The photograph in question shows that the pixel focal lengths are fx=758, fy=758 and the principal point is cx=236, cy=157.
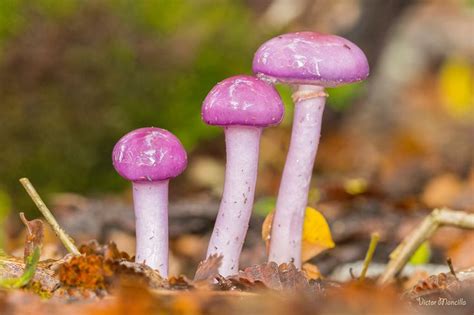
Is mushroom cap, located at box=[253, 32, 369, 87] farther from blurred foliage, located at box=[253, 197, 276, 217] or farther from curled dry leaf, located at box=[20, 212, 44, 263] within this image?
blurred foliage, located at box=[253, 197, 276, 217]

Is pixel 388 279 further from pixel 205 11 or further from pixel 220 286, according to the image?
pixel 205 11

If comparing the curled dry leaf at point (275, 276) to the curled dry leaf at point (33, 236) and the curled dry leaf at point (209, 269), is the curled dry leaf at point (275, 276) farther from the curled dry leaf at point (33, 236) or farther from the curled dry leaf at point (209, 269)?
the curled dry leaf at point (33, 236)

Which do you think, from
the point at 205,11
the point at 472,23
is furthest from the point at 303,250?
the point at 472,23

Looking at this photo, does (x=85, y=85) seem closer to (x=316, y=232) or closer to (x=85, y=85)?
(x=85, y=85)

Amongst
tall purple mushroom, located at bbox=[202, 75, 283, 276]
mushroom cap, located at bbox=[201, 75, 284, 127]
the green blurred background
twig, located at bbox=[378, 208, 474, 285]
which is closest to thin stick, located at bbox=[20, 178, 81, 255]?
tall purple mushroom, located at bbox=[202, 75, 283, 276]

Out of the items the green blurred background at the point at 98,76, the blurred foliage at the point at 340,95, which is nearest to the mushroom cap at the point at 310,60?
the green blurred background at the point at 98,76

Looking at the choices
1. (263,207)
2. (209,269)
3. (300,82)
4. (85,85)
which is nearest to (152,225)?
(209,269)

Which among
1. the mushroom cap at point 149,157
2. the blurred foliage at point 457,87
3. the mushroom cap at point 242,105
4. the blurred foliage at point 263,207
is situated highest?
the mushroom cap at point 242,105
